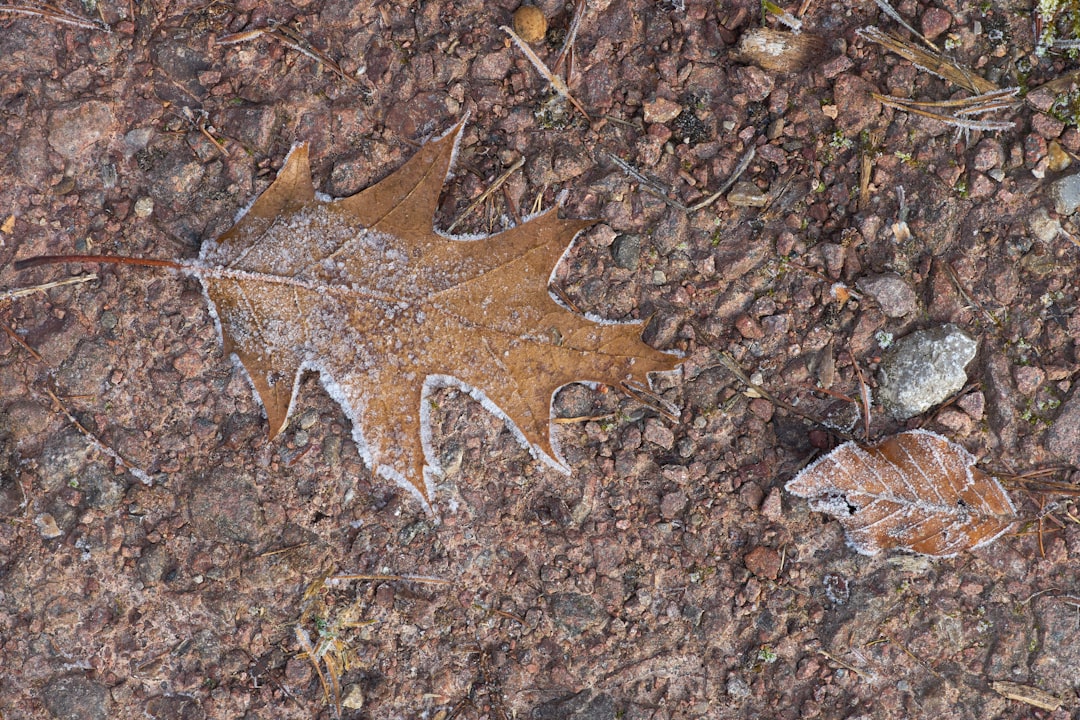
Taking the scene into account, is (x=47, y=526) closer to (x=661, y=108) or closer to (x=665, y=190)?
(x=665, y=190)

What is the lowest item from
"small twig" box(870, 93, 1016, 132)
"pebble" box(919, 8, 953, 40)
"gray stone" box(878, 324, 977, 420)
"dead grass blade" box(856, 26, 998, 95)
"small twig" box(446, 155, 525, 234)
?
"gray stone" box(878, 324, 977, 420)

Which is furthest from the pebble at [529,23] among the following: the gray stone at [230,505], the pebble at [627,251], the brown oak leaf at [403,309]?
the gray stone at [230,505]

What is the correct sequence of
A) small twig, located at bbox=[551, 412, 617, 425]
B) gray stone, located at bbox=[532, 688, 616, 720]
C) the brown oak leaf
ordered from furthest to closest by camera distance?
gray stone, located at bbox=[532, 688, 616, 720] → small twig, located at bbox=[551, 412, 617, 425] → the brown oak leaf

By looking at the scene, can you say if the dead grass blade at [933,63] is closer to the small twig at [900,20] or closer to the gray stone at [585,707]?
the small twig at [900,20]

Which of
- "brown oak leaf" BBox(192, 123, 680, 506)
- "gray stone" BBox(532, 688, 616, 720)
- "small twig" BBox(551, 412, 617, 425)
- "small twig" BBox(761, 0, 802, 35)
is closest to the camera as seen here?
"brown oak leaf" BBox(192, 123, 680, 506)

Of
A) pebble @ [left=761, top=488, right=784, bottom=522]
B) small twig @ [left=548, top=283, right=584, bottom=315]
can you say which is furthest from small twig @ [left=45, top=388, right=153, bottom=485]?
pebble @ [left=761, top=488, right=784, bottom=522]

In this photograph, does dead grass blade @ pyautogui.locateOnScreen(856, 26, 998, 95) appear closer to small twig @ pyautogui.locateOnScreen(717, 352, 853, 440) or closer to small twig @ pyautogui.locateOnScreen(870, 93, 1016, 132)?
→ small twig @ pyautogui.locateOnScreen(870, 93, 1016, 132)

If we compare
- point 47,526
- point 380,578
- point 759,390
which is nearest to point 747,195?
point 759,390
